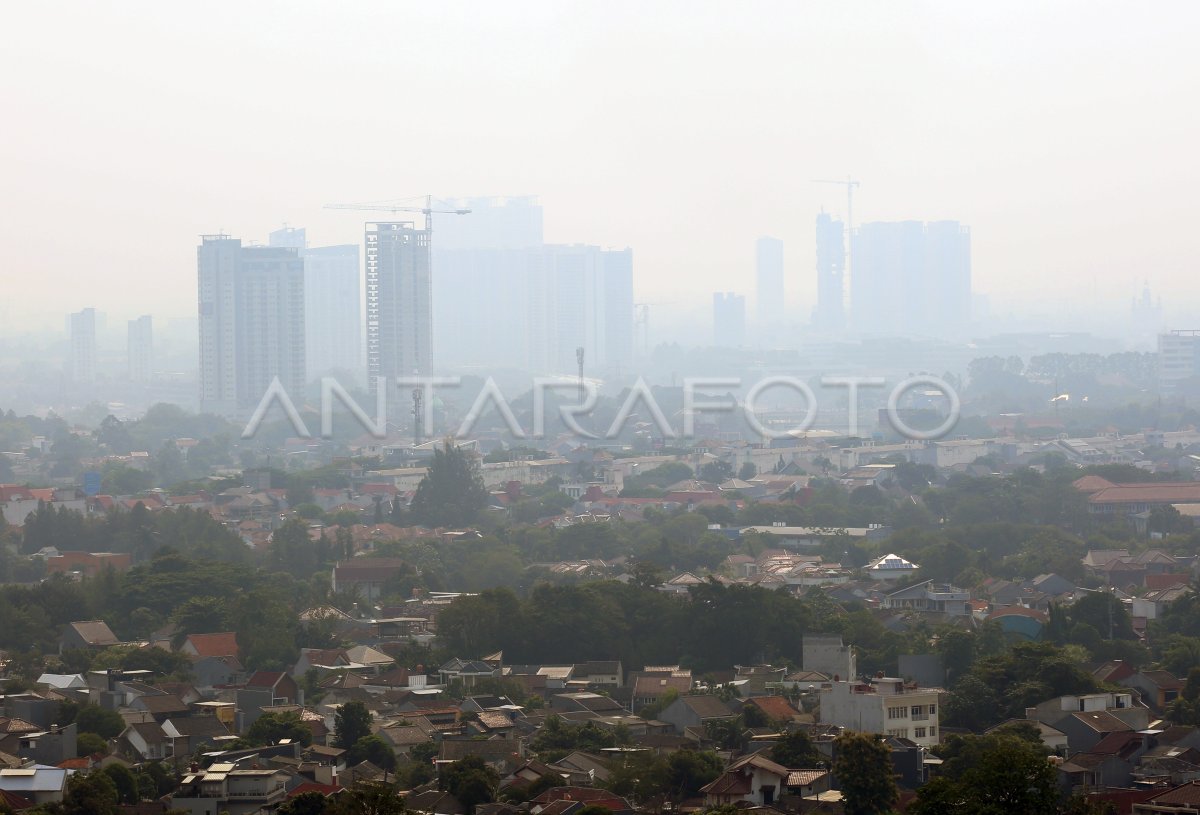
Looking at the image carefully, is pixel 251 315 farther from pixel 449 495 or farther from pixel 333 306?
pixel 449 495

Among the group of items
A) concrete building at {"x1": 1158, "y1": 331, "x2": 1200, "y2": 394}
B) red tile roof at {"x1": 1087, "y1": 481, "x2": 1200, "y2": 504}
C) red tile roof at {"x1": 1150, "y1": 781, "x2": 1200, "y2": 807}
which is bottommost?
red tile roof at {"x1": 1150, "y1": 781, "x2": 1200, "y2": 807}

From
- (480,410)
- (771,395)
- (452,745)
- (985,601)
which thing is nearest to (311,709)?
(452,745)

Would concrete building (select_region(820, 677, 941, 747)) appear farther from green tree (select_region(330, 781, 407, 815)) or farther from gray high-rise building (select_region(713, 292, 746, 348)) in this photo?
gray high-rise building (select_region(713, 292, 746, 348))

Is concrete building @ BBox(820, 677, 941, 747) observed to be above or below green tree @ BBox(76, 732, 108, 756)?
above

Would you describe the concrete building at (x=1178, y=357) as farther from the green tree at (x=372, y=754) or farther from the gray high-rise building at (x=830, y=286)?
the green tree at (x=372, y=754)

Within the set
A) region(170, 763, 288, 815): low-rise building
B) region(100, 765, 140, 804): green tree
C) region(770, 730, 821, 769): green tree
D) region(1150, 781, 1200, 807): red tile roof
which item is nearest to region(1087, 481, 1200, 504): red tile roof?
region(770, 730, 821, 769): green tree

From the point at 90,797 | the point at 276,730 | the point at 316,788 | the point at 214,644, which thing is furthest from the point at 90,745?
the point at 214,644

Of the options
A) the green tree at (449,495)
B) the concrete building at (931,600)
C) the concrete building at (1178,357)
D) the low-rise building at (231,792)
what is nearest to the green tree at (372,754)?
the low-rise building at (231,792)

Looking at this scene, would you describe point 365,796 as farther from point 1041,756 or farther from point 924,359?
point 924,359
